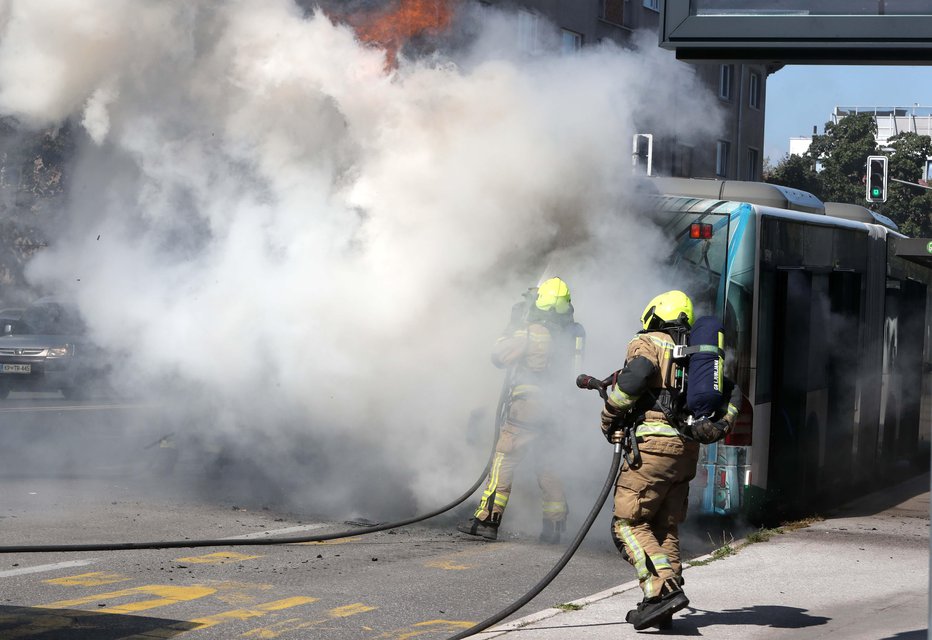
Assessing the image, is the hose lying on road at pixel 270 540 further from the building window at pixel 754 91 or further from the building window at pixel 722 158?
the building window at pixel 754 91

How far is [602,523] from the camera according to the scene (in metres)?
9.81

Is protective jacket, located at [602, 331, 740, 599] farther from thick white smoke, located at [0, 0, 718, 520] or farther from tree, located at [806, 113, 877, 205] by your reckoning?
tree, located at [806, 113, 877, 205]

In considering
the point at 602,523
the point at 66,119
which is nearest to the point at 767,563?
the point at 602,523

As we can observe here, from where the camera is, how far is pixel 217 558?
26.6 feet

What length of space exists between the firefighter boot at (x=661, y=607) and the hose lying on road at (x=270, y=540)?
2883mm

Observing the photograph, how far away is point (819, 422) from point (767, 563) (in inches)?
119

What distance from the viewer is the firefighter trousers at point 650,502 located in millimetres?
6500

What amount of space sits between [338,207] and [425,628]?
15.9 feet

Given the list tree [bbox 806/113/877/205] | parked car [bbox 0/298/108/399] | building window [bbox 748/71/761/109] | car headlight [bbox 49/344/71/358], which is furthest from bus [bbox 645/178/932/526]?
tree [bbox 806/113/877/205]

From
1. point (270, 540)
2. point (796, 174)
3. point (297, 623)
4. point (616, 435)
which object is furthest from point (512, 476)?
point (796, 174)

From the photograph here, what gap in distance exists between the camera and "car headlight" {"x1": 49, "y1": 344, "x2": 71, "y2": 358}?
68.1 ft

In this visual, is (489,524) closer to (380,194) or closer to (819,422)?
(380,194)

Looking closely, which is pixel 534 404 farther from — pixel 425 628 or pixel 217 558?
pixel 425 628

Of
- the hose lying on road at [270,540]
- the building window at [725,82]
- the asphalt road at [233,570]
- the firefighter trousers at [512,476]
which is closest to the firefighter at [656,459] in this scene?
the asphalt road at [233,570]
